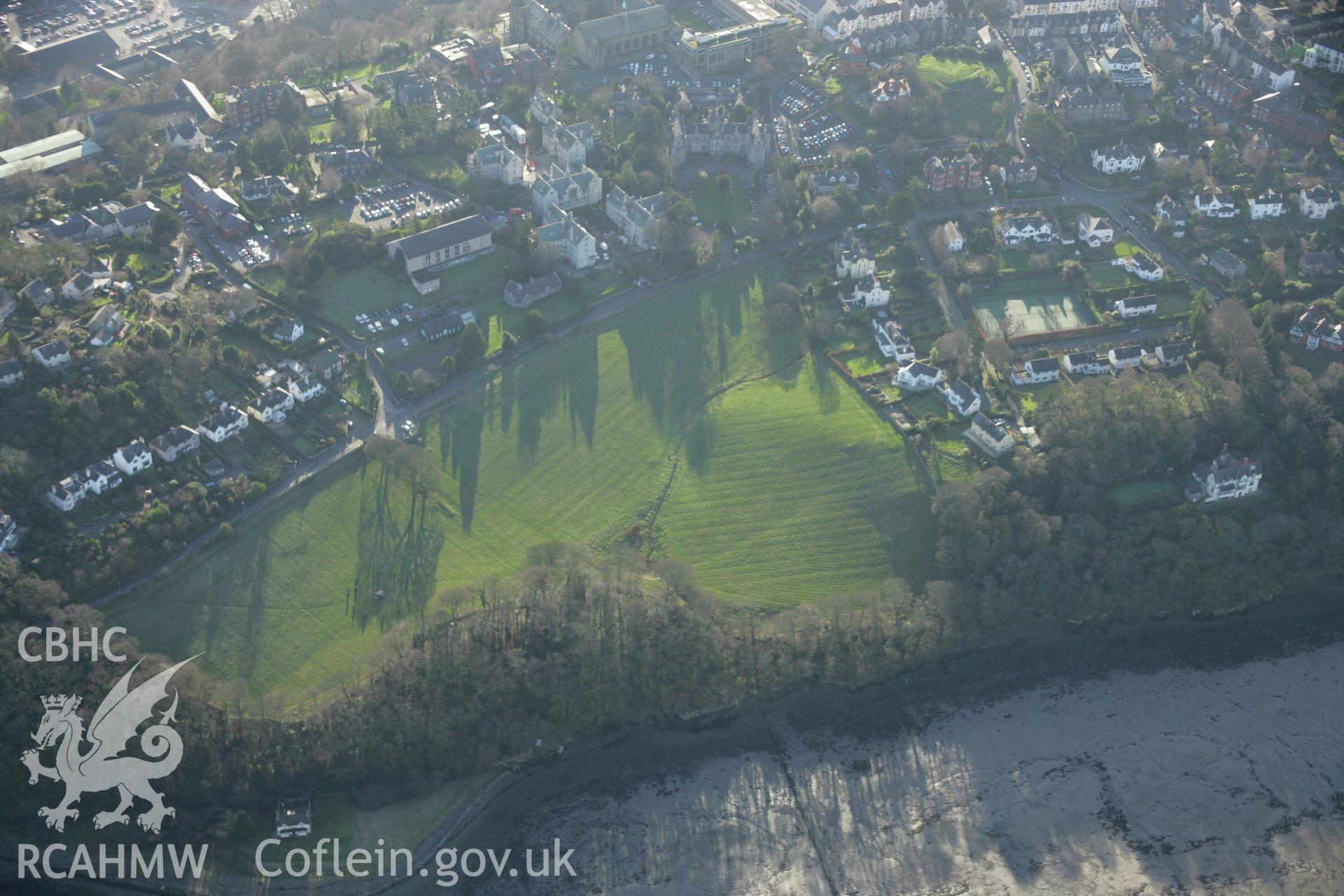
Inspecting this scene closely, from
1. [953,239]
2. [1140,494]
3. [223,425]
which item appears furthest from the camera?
[953,239]

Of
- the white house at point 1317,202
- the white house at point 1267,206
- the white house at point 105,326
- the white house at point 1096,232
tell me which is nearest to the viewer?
the white house at point 105,326

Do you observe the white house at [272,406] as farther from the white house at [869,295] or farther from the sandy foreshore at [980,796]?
the white house at [869,295]

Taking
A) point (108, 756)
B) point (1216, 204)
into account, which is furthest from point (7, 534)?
point (1216, 204)

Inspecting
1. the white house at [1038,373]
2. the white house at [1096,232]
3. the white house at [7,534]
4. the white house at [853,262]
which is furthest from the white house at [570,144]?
the white house at [7,534]

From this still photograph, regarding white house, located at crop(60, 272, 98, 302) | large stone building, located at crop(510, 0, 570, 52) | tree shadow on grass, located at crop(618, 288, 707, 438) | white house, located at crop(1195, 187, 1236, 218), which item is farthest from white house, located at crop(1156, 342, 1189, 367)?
white house, located at crop(60, 272, 98, 302)

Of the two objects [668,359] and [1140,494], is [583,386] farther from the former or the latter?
[1140,494]
